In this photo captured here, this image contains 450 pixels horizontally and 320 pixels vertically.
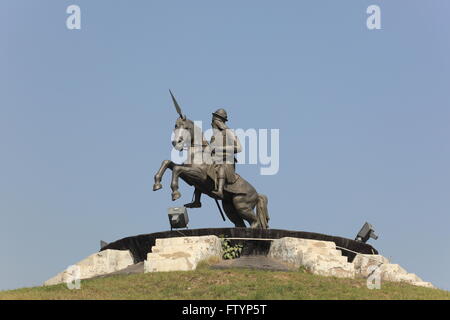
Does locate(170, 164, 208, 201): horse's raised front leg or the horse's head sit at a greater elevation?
the horse's head

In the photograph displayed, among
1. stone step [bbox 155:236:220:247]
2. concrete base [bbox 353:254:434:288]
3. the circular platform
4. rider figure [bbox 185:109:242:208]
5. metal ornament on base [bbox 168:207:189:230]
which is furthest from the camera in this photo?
rider figure [bbox 185:109:242:208]

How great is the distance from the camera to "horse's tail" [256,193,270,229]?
3538 cm

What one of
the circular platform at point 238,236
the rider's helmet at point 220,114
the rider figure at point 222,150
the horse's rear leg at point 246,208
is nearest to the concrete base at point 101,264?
the circular platform at point 238,236

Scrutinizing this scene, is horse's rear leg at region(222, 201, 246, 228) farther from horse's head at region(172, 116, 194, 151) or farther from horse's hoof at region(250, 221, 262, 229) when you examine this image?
horse's head at region(172, 116, 194, 151)

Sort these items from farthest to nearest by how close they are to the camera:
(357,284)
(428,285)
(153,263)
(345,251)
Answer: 1. (345,251)
2. (428,285)
3. (153,263)
4. (357,284)

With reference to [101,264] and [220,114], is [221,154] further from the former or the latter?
[101,264]

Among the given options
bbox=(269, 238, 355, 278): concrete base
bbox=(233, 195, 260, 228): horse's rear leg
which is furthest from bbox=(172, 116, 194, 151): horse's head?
bbox=(269, 238, 355, 278): concrete base

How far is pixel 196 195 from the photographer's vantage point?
35000mm

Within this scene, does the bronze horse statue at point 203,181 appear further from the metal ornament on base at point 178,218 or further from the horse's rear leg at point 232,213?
the metal ornament on base at point 178,218

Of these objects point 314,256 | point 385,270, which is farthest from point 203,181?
point 385,270

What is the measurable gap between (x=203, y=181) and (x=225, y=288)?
339 inches
